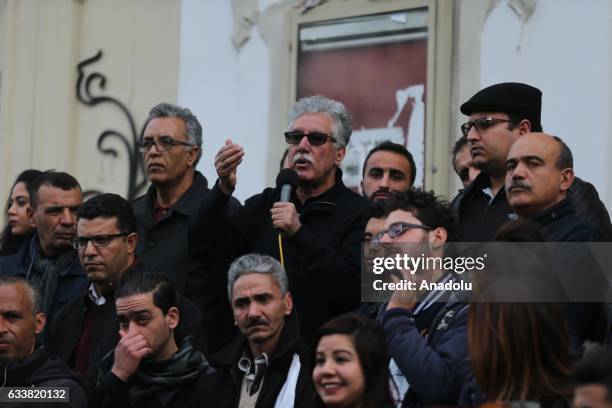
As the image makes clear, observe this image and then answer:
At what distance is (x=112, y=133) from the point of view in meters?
11.8

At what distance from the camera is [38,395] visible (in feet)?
23.7

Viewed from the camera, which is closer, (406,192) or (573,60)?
(406,192)

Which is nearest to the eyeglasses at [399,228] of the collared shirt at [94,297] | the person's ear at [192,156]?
the collared shirt at [94,297]

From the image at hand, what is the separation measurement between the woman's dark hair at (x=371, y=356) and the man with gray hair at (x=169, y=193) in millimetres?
1987

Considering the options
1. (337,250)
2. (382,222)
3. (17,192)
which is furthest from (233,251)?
(17,192)

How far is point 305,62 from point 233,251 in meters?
3.30

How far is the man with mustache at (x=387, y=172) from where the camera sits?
27.2 feet

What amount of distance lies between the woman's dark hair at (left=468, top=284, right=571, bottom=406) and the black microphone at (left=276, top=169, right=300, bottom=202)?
2015mm

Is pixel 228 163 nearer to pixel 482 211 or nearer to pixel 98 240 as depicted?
pixel 98 240

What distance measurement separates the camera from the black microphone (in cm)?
748

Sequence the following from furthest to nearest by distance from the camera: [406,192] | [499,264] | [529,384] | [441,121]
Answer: [441,121]
[406,192]
[499,264]
[529,384]

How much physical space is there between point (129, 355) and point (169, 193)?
1.49m

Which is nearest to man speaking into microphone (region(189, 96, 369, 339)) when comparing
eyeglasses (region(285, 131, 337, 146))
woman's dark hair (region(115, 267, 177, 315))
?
eyeglasses (region(285, 131, 337, 146))

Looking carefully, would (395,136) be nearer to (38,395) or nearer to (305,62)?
(305,62)
